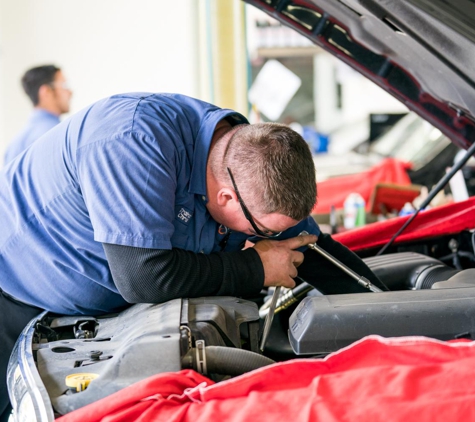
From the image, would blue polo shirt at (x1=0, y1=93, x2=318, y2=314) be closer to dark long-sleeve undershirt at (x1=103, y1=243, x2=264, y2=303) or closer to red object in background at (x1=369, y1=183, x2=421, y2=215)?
dark long-sleeve undershirt at (x1=103, y1=243, x2=264, y2=303)

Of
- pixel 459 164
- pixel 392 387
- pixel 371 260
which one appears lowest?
pixel 371 260

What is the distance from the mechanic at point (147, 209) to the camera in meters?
1.54

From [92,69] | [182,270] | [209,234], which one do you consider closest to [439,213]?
[209,234]

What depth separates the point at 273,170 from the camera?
1594mm

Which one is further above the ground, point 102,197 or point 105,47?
point 105,47

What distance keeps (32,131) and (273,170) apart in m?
3.04

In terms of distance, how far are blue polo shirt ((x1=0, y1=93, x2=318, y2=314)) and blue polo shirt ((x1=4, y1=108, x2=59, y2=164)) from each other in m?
2.45

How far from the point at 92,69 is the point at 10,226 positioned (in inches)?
223

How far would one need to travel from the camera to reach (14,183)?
72.1 inches

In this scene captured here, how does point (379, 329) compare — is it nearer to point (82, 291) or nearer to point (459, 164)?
point (82, 291)

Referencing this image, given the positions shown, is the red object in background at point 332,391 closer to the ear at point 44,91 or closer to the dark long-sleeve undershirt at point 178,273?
the dark long-sleeve undershirt at point 178,273

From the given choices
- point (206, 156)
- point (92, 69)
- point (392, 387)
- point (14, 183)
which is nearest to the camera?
point (392, 387)

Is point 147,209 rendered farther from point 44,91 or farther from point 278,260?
point 44,91

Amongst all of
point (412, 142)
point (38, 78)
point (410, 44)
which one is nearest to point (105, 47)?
point (38, 78)
